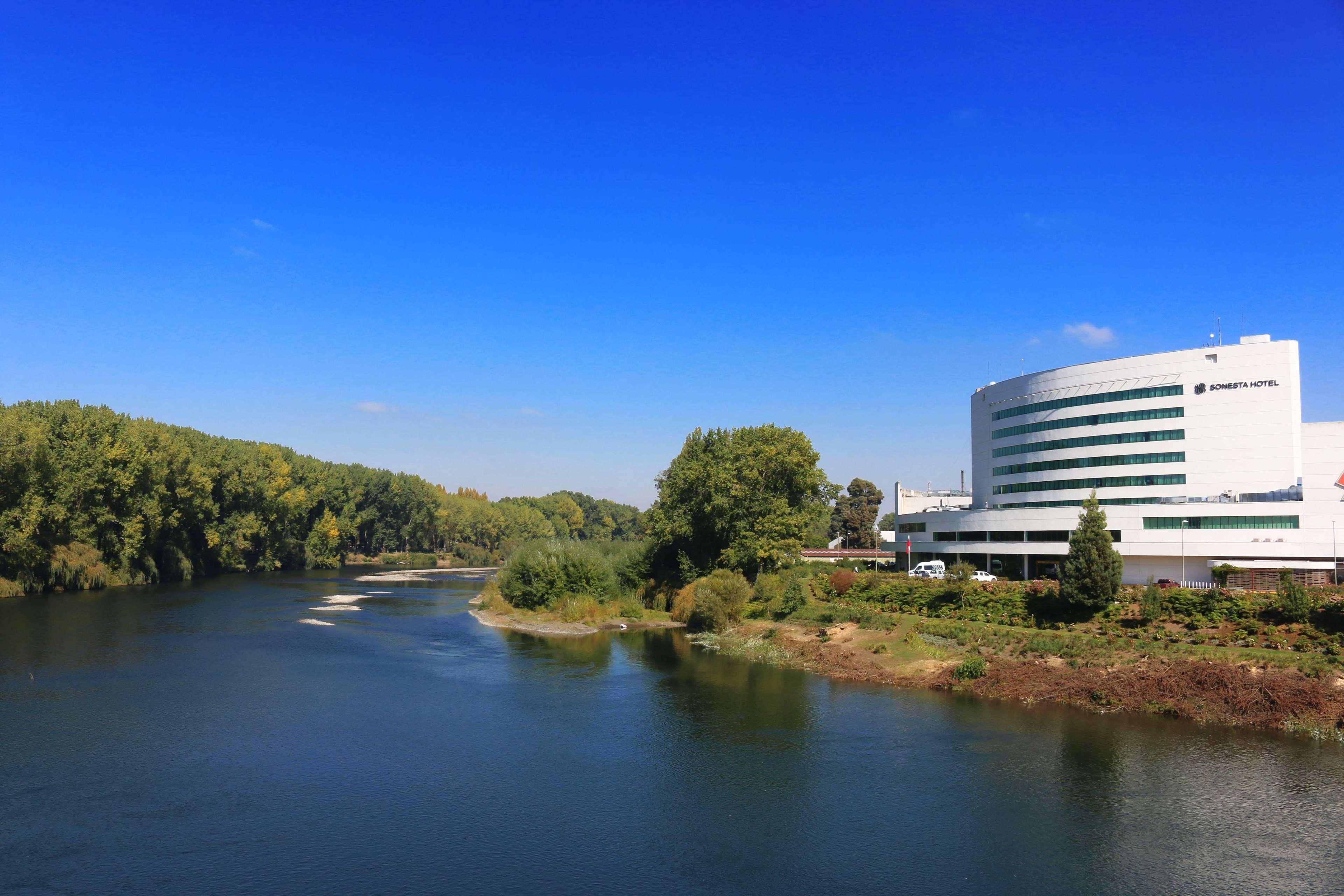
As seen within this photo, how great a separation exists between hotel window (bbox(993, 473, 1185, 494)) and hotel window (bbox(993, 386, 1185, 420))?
8205mm

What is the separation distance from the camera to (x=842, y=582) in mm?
78062

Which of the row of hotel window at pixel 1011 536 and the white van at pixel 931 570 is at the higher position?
the row of hotel window at pixel 1011 536

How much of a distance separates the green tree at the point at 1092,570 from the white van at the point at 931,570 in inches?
781

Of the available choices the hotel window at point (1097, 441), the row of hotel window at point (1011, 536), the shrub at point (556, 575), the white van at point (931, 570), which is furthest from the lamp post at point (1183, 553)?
the shrub at point (556, 575)

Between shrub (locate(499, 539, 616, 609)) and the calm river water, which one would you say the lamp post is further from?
shrub (locate(499, 539, 616, 609))

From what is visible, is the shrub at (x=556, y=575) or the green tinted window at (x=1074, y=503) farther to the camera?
the green tinted window at (x=1074, y=503)

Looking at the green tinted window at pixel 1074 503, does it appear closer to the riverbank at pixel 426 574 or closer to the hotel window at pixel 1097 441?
the hotel window at pixel 1097 441

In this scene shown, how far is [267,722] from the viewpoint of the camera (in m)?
42.3

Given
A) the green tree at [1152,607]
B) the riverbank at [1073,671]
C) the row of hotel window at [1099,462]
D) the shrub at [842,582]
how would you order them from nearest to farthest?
the riverbank at [1073,671] → the green tree at [1152,607] → the shrub at [842,582] → the row of hotel window at [1099,462]

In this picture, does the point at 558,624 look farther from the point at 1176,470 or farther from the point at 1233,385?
the point at 1233,385

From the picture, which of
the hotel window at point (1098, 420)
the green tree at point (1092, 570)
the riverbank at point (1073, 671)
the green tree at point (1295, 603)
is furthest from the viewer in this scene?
the hotel window at point (1098, 420)

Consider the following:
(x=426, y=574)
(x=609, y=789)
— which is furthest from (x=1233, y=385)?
(x=426, y=574)

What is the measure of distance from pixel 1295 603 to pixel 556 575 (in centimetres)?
6110

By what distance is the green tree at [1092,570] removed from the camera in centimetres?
5816
